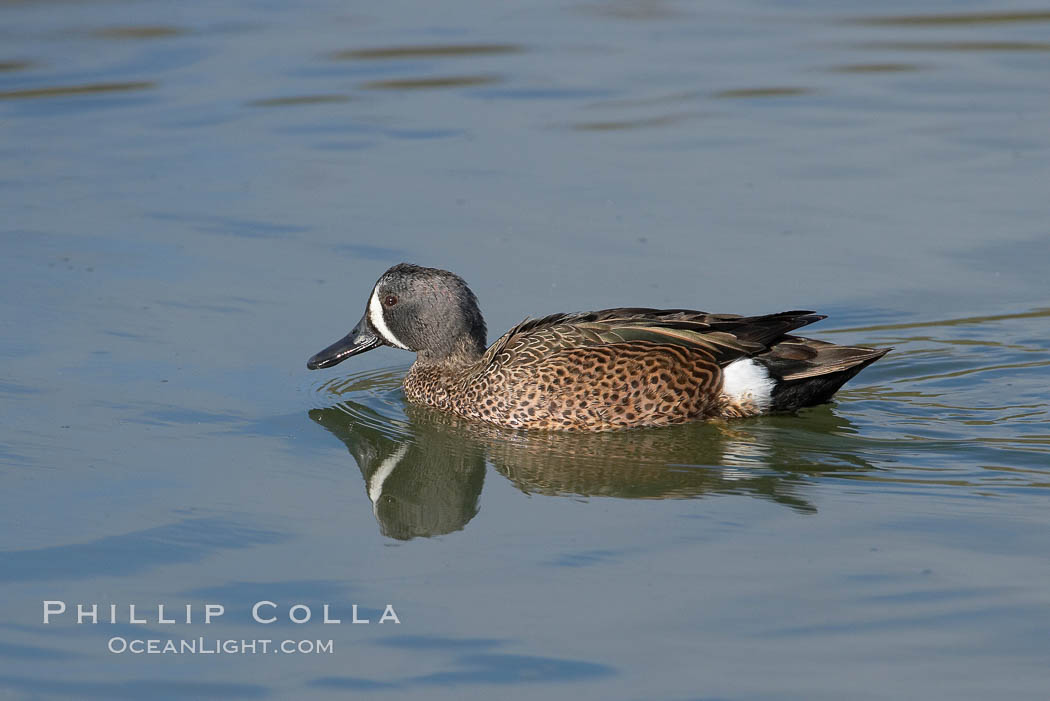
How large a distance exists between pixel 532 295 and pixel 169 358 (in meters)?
2.23

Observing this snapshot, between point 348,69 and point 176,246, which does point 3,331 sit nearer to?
point 176,246

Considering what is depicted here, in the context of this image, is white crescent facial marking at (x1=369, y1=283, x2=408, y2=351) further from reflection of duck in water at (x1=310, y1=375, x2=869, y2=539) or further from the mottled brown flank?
the mottled brown flank

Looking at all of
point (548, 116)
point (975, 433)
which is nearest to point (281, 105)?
point (548, 116)

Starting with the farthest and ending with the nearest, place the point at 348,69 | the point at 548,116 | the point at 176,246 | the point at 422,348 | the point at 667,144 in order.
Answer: the point at 348,69, the point at 548,116, the point at 667,144, the point at 176,246, the point at 422,348

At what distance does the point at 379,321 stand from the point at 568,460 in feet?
5.49

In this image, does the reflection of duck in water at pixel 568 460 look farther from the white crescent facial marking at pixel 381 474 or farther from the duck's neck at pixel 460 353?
the duck's neck at pixel 460 353

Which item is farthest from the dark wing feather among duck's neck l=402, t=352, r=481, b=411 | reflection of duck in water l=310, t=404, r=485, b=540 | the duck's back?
reflection of duck in water l=310, t=404, r=485, b=540

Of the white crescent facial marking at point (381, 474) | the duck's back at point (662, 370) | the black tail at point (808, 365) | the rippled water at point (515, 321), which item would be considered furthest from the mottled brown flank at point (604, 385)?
the white crescent facial marking at point (381, 474)

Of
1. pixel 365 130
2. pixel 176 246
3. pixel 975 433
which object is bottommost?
pixel 975 433

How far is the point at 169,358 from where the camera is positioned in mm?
9219

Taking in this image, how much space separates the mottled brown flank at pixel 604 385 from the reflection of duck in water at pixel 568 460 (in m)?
0.08

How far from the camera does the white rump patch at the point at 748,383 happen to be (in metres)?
8.33

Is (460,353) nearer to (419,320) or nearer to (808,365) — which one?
(419,320)

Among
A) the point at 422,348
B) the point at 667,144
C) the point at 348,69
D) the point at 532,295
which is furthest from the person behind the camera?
the point at 348,69
